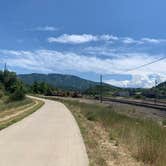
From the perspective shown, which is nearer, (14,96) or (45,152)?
(45,152)

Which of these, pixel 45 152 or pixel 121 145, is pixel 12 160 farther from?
pixel 121 145

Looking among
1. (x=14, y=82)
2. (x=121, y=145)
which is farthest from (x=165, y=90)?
(x=121, y=145)

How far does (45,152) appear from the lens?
1080 centimetres

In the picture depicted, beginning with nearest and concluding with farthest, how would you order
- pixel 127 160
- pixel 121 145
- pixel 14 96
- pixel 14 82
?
1. pixel 127 160
2. pixel 121 145
3. pixel 14 96
4. pixel 14 82

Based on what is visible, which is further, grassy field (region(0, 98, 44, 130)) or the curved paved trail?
grassy field (region(0, 98, 44, 130))

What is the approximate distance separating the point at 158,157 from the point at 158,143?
1537mm

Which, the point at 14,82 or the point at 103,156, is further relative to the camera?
the point at 14,82

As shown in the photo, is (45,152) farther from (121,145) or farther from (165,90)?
(165,90)

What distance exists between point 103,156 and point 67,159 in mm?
1307

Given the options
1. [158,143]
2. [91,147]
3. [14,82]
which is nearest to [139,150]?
[158,143]

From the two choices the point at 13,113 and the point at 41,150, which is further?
the point at 13,113

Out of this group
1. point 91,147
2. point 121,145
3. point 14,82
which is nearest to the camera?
point 91,147

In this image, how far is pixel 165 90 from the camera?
115 metres

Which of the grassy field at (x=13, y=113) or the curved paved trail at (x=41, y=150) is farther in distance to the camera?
the grassy field at (x=13, y=113)
